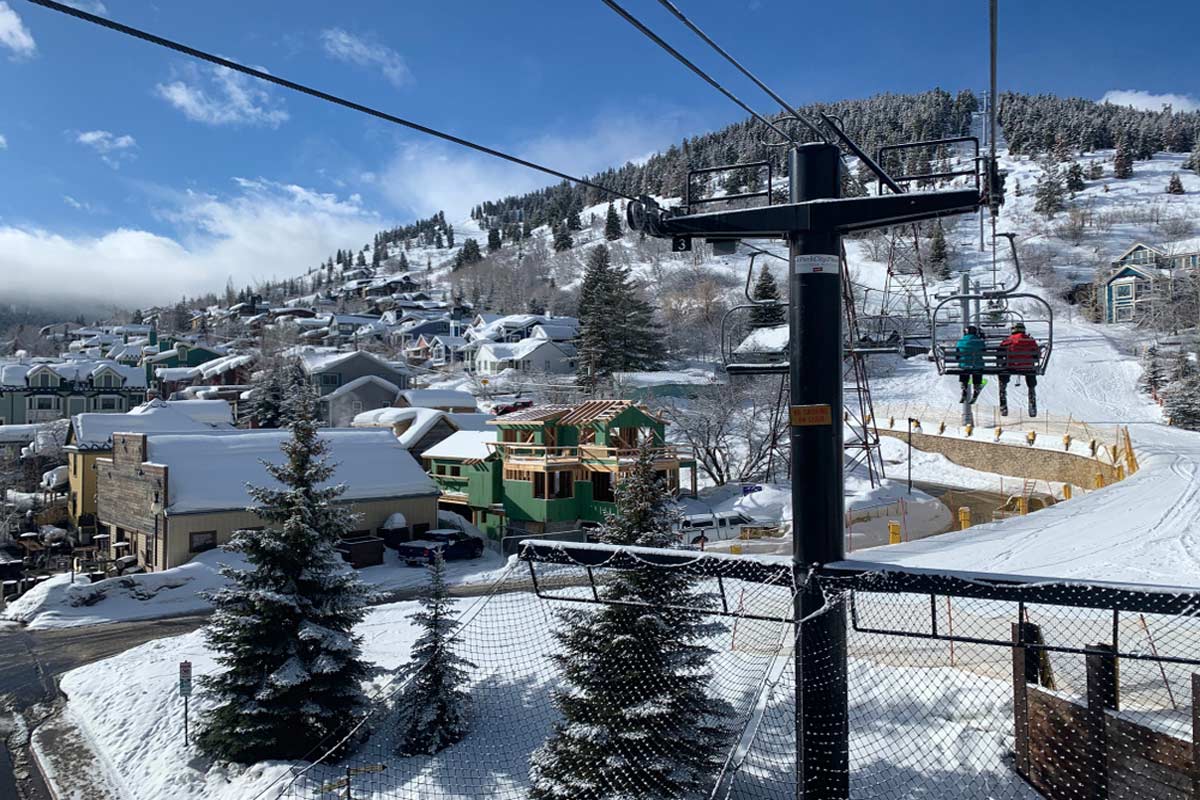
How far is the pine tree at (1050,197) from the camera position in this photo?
72188 millimetres

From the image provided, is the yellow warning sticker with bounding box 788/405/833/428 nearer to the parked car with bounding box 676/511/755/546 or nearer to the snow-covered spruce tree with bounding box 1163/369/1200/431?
the parked car with bounding box 676/511/755/546

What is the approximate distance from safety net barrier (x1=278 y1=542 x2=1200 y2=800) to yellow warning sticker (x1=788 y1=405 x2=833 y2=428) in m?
0.90

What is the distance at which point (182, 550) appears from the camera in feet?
61.5

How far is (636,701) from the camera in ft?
21.6

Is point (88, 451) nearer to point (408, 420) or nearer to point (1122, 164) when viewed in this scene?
point (408, 420)

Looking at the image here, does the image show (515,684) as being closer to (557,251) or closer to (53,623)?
(53,623)

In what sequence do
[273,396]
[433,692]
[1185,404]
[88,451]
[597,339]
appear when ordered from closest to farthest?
[433,692] < [88,451] < [1185,404] < [273,396] < [597,339]

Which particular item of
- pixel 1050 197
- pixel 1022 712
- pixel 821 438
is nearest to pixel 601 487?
pixel 1022 712

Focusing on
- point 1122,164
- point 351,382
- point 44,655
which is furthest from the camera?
point 1122,164

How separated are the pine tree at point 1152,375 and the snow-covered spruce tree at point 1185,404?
3558 millimetres

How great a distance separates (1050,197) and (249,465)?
77834mm

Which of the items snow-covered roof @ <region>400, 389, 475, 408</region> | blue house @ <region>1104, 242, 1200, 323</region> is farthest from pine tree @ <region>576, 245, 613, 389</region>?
blue house @ <region>1104, 242, 1200, 323</region>

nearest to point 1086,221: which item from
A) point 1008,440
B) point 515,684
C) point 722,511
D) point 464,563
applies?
point 1008,440

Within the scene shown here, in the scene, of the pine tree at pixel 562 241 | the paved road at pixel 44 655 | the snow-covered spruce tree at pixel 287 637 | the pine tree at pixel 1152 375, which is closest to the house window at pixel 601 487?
the paved road at pixel 44 655
